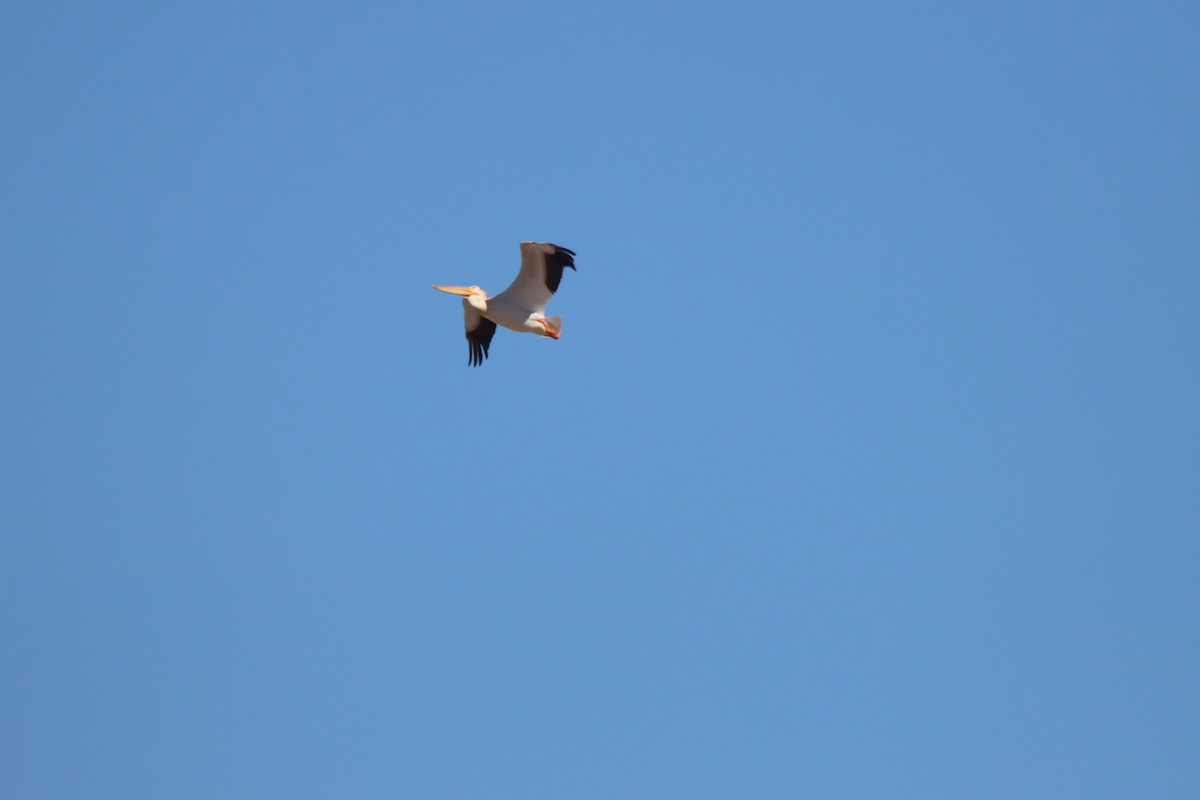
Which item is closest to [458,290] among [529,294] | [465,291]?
[465,291]

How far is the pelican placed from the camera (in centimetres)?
1498

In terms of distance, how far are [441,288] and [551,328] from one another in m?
1.35

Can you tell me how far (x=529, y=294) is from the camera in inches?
608

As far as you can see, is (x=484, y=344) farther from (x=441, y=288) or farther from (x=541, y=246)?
(x=541, y=246)

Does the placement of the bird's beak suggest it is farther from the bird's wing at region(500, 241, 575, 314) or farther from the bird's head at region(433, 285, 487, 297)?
the bird's wing at region(500, 241, 575, 314)

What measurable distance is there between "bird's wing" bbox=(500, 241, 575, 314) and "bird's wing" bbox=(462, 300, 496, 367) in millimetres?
1215

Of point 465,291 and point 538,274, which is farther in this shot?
point 465,291

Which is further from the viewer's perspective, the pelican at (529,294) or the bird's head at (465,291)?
the bird's head at (465,291)

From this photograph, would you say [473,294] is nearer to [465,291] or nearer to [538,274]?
[465,291]

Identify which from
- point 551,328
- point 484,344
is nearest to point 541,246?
point 551,328

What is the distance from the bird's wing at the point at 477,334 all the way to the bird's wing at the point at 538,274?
122 cm

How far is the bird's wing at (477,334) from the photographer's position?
1667cm

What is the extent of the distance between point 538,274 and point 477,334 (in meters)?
1.81

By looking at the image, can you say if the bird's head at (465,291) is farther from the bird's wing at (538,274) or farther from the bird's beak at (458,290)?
the bird's wing at (538,274)
